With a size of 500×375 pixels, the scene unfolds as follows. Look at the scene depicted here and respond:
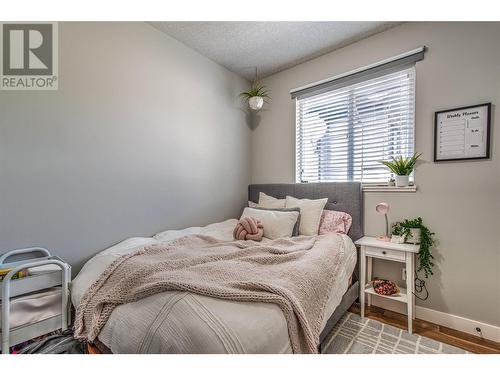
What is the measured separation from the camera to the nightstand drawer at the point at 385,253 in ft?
5.51

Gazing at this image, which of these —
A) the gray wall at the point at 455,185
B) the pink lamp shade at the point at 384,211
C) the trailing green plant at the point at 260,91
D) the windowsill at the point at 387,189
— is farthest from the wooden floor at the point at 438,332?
the trailing green plant at the point at 260,91

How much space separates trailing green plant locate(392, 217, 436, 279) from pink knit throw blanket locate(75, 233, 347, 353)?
2.45ft

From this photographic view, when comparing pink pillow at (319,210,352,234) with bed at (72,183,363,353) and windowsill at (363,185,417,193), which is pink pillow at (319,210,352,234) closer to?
windowsill at (363,185,417,193)

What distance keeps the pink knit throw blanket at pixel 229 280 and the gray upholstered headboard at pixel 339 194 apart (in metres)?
0.70

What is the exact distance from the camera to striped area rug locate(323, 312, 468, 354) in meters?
1.42

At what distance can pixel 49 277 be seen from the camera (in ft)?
3.94

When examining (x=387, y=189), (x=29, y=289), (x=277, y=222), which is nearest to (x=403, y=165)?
(x=387, y=189)

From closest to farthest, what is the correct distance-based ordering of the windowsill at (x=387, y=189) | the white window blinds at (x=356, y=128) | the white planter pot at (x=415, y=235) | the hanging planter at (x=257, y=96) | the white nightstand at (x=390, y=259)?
the white nightstand at (x=390, y=259), the white planter pot at (x=415, y=235), the windowsill at (x=387, y=189), the white window blinds at (x=356, y=128), the hanging planter at (x=257, y=96)

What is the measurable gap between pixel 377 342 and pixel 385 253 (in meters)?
0.64

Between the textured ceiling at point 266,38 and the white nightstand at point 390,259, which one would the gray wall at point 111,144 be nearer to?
the textured ceiling at point 266,38

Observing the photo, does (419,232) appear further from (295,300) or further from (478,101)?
(295,300)

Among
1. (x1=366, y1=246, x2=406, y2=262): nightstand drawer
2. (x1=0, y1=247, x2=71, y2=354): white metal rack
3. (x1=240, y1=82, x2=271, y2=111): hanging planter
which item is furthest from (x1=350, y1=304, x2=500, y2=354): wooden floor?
(x1=240, y1=82, x2=271, y2=111): hanging planter
